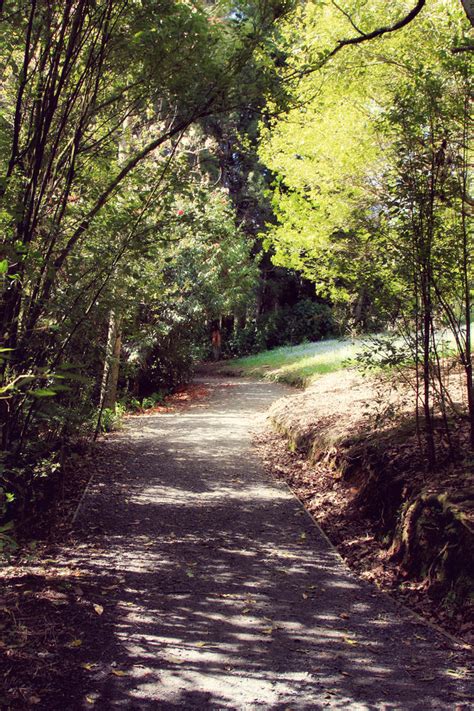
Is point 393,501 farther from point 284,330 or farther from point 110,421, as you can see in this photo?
point 284,330

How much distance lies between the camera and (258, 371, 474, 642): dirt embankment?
4.16 m

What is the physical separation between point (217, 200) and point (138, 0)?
12.6 metres

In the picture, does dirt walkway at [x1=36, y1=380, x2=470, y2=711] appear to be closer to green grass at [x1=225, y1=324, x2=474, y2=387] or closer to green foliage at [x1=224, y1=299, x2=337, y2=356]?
green grass at [x1=225, y1=324, x2=474, y2=387]

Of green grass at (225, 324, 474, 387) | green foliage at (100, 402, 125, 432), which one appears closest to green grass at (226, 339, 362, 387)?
green grass at (225, 324, 474, 387)

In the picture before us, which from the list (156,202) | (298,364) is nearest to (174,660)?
(156,202)

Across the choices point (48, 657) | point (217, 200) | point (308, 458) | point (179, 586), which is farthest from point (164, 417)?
point (48, 657)

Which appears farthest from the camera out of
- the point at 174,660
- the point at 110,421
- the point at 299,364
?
the point at 299,364

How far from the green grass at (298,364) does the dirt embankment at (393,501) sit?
4242 mm

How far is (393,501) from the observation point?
17.9 feet

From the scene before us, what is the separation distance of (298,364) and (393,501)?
14.0m

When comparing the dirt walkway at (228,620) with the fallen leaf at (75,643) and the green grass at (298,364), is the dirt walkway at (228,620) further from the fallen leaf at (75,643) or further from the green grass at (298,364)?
the green grass at (298,364)

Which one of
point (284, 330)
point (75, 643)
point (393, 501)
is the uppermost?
point (284, 330)

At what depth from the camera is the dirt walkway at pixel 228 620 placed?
309 centimetres

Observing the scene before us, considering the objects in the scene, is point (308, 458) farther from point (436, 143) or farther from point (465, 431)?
point (436, 143)
